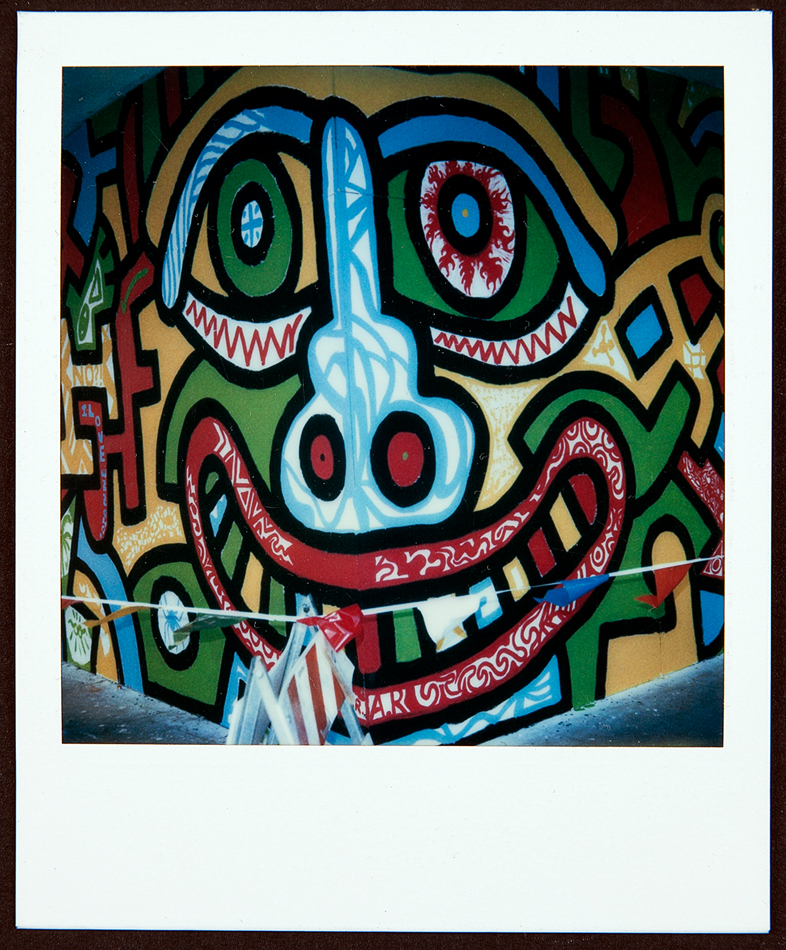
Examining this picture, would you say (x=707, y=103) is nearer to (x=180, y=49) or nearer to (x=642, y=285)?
(x=642, y=285)

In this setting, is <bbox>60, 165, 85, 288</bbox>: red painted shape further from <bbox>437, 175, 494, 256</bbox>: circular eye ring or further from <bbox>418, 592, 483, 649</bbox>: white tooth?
<bbox>418, 592, 483, 649</bbox>: white tooth

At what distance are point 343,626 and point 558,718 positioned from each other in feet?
2.56

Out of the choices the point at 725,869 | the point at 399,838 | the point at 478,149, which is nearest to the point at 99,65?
the point at 478,149

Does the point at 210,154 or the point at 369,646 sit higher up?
the point at 210,154

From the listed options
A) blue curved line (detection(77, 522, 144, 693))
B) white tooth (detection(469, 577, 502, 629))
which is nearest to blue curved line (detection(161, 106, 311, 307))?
blue curved line (detection(77, 522, 144, 693))

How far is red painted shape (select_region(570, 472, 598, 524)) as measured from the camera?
215 cm

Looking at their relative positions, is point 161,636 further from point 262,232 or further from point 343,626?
point 262,232

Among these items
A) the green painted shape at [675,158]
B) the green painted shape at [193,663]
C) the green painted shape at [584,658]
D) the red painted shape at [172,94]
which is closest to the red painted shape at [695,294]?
the green painted shape at [675,158]

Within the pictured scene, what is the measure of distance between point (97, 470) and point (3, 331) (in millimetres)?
639

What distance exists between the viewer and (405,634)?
2.08 metres

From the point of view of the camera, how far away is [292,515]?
2.11 m

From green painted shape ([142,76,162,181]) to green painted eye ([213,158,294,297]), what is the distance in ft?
0.91

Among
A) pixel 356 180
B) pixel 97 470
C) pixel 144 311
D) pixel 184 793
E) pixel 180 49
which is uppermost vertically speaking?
pixel 180 49

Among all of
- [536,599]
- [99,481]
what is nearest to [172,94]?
[99,481]
